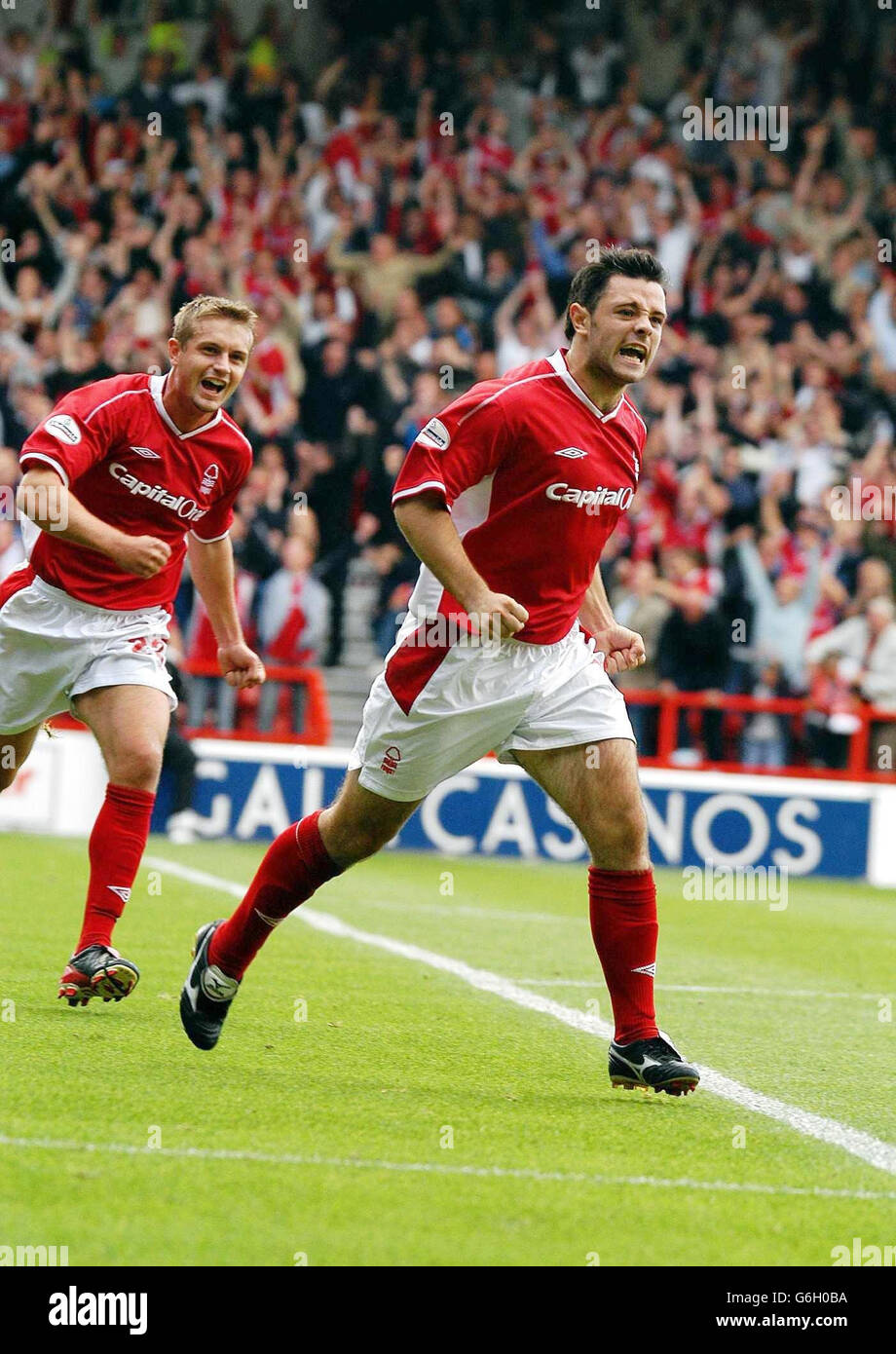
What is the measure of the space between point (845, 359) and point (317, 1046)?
1406cm

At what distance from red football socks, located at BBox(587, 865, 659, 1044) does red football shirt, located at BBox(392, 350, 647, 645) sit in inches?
29.8

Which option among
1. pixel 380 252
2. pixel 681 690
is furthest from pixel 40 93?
pixel 681 690

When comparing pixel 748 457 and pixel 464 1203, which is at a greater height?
pixel 748 457

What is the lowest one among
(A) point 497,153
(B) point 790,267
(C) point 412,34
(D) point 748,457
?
(D) point 748,457

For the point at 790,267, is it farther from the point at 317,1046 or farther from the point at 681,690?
the point at 317,1046

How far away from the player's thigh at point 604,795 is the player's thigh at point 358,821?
0.44m

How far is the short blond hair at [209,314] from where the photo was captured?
6.74 meters

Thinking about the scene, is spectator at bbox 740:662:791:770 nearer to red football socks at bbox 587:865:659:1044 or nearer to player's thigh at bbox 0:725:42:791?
player's thigh at bbox 0:725:42:791

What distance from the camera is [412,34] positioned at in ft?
76.1

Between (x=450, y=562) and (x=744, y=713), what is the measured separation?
34.1ft

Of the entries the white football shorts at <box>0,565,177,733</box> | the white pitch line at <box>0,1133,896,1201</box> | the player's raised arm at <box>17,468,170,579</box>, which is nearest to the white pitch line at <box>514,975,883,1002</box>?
the white football shorts at <box>0,565,177,733</box>

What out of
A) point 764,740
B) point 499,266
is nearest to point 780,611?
point 764,740

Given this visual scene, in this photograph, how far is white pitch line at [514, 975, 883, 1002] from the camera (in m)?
8.29

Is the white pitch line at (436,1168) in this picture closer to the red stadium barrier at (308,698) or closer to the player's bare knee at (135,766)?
the player's bare knee at (135,766)
